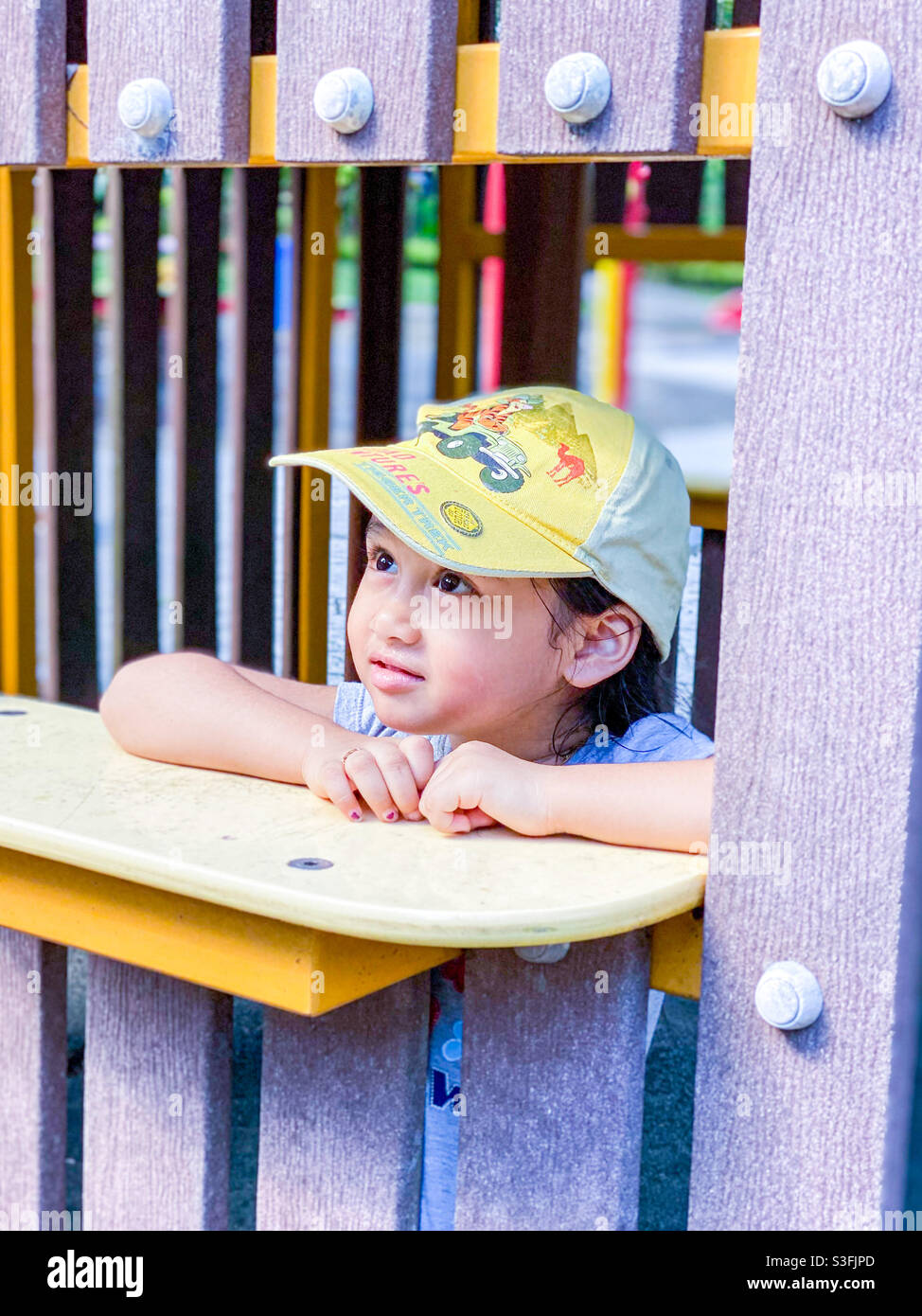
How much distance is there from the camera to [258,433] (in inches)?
124

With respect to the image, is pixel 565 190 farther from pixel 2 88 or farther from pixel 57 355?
pixel 2 88

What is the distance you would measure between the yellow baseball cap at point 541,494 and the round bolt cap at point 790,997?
463mm

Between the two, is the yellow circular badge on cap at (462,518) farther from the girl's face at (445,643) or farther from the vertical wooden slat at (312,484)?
the vertical wooden slat at (312,484)

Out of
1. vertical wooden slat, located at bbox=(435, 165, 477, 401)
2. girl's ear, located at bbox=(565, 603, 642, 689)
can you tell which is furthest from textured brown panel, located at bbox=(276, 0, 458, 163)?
vertical wooden slat, located at bbox=(435, 165, 477, 401)

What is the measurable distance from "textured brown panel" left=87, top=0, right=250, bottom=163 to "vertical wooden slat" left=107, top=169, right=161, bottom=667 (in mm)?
1513

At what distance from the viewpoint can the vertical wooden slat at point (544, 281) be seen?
285 centimetres

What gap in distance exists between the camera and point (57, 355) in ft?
9.93

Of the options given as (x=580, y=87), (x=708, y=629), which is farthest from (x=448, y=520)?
(x=708, y=629)

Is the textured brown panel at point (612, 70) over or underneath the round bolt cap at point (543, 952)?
over

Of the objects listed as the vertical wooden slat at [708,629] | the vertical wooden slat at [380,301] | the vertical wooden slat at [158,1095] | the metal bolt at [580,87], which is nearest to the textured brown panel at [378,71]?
the metal bolt at [580,87]

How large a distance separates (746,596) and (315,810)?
489 millimetres

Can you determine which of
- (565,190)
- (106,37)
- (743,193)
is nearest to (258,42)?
(106,37)

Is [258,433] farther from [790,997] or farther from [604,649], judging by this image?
[790,997]

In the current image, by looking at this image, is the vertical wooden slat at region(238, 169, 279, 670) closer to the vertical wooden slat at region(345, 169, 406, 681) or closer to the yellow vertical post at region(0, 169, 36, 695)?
the vertical wooden slat at region(345, 169, 406, 681)
